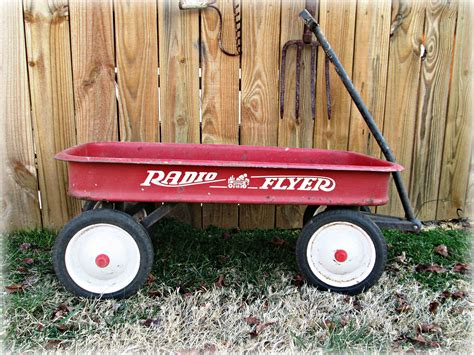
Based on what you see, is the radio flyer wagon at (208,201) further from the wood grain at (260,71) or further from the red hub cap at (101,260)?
the wood grain at (260,71)

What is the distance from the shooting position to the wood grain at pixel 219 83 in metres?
2.96

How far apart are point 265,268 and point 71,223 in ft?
3.69

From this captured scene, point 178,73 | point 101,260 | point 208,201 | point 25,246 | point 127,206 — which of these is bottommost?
point 25,246

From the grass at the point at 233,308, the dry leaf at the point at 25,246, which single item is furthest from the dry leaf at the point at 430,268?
the dry leaf at the point at 25,246

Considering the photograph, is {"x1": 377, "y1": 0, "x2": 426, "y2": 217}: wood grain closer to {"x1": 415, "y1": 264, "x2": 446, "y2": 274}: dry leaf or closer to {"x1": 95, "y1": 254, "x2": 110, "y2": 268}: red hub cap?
{"x1": 415, "y1": 264, "x2": 446, "y2": 274}: dry leaf

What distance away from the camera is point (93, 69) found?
2959mm

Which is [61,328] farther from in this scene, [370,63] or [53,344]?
[370,63]

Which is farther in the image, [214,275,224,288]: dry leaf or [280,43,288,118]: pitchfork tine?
[280,43,288,118]: pitchfork tine

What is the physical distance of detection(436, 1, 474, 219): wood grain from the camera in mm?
3113

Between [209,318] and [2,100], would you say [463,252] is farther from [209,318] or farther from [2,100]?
[2,100]

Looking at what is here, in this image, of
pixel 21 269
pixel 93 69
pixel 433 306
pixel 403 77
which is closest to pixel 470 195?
pixel 403 77

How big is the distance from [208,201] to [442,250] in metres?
1.67

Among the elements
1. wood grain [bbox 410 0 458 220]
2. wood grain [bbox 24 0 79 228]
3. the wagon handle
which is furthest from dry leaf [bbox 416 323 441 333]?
wood grain [bbox 24 0 79 228]

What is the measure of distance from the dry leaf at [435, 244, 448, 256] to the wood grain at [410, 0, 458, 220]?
380 millimetres
